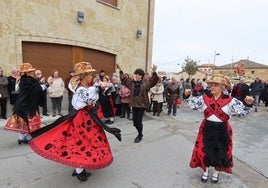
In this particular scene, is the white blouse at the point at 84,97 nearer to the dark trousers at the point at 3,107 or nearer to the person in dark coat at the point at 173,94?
the dark trousers at the point at 3,107

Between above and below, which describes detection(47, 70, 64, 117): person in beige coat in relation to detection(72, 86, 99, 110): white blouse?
below

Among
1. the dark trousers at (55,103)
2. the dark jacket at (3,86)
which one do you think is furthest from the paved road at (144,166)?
the dark trousers at (55,103)

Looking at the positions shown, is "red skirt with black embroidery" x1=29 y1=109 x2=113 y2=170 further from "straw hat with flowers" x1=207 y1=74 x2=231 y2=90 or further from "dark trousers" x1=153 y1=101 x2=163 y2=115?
"dark trousers" x1=153 y1=101 x2=163 y2=115

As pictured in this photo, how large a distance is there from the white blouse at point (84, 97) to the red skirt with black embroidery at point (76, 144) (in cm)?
11

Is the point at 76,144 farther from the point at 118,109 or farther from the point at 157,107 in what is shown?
the point at 157,107

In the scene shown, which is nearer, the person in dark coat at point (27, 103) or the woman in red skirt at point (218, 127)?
the woman in red skirt at point (218, 127)

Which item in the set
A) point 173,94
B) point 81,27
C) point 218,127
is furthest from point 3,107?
point 218,127

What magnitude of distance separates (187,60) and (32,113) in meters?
48.8

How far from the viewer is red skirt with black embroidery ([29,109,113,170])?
3324 millimetres

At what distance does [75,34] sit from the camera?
10.0m

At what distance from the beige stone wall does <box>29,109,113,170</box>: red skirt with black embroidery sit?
589 centimetres

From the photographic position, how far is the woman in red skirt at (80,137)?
335 cm

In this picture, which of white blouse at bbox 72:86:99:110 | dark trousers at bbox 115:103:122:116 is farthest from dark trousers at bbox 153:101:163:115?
white blouse at bbox 72:86:99:110

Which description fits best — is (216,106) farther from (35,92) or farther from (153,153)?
(35,92)
